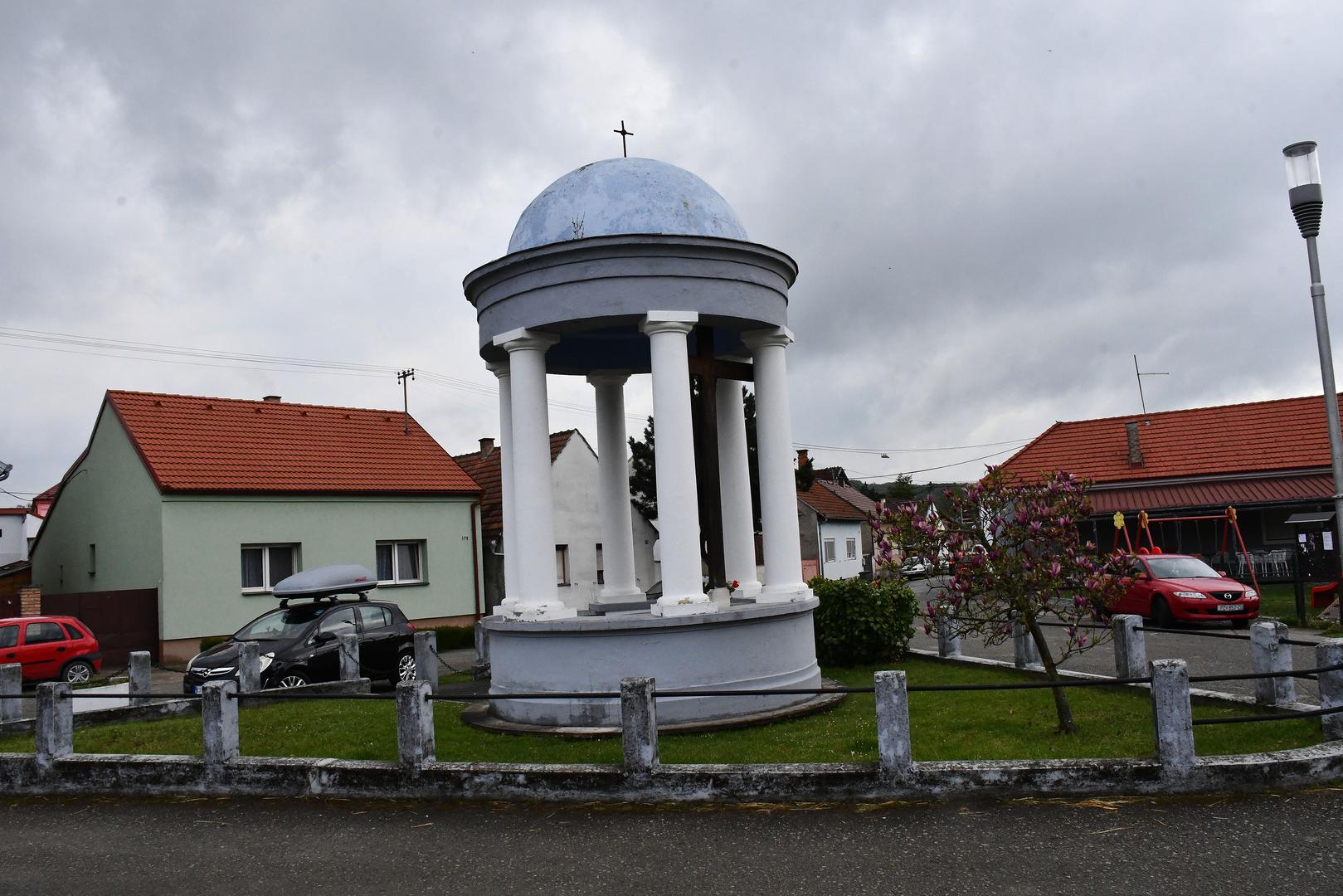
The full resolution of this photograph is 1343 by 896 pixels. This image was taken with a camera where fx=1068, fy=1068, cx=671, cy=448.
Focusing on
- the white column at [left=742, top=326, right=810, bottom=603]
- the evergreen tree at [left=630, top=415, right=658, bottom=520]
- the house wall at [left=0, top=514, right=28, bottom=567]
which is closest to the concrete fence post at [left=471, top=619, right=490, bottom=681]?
the white column at [left=742, top=326, right=810, bottom=603]

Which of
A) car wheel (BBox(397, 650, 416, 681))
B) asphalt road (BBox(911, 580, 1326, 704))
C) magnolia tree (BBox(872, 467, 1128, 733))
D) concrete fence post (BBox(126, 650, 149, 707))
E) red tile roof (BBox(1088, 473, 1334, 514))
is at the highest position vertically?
red tile roof (BBox(1088, 473, 1334, 514))

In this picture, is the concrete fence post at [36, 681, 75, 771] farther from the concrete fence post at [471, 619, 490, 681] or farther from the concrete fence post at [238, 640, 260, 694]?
the concrete fence post at [471, 619, 490, 681]

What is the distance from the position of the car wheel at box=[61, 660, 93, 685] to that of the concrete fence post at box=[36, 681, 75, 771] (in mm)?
11708

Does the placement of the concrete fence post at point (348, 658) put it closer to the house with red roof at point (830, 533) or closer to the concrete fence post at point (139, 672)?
the concrete fence post at point (139, 672)

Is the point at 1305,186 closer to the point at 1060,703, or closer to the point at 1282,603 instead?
the point at 1060,703

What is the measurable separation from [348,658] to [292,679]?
891 mm

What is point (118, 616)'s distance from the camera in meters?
22.9

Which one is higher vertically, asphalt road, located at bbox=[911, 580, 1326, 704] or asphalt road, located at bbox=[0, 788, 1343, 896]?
asphalt road, located at bbox=[911, 580, 1326, 704]

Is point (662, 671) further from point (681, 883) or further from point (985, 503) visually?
point (681, 883)

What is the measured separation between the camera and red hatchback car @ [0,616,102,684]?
19.3 metres

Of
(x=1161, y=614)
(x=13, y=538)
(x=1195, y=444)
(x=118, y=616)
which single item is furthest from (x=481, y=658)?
(x=13, y=538)

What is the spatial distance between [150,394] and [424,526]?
295 inches

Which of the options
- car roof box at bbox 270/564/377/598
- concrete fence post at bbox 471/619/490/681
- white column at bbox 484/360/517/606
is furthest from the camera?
car roof box at bbox 270/564/377/598

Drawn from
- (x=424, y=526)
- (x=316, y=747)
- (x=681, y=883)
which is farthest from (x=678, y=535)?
(x=424, y=526)
